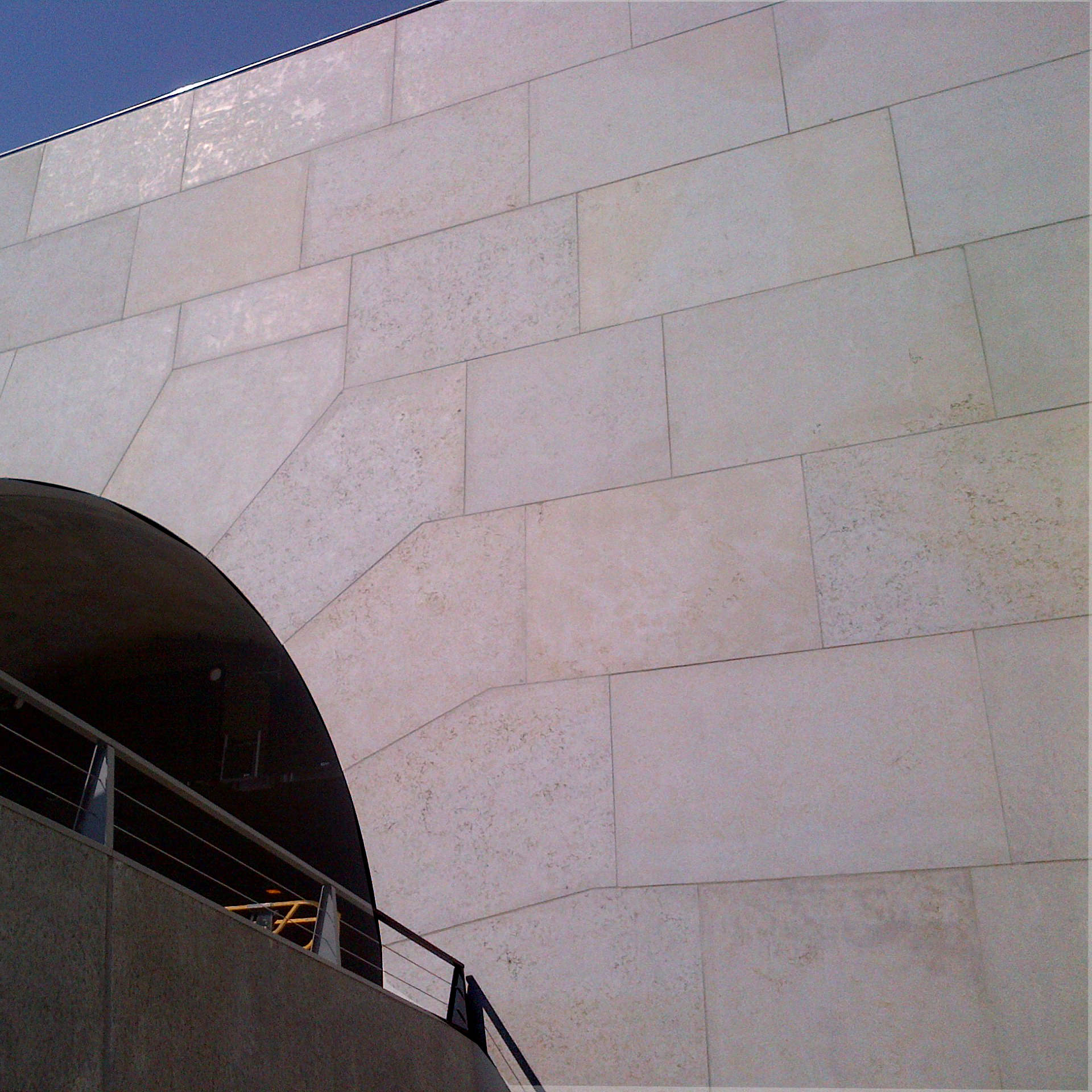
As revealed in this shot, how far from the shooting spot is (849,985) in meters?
6.79

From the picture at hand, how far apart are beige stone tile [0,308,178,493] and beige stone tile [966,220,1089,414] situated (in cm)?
716

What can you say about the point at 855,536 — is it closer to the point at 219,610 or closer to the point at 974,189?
the point at 974,189

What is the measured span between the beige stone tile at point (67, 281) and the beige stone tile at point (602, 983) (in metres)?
7.42

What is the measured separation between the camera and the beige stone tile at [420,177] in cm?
1039

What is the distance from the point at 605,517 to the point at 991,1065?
4263 mm

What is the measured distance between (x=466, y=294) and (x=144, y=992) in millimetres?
6781

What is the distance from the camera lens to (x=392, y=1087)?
244 inches

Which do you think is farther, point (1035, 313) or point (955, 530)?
point (1035, 313)

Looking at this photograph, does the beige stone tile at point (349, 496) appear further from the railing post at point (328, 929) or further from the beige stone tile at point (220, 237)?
the railing post at point (328, 929)

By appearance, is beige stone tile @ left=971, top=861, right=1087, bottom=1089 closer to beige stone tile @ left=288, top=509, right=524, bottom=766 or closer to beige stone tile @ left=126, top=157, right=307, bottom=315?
beige stone tile @ left=288, top=509, right=524, bottom=766

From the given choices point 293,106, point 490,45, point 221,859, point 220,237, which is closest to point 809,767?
point 490,45

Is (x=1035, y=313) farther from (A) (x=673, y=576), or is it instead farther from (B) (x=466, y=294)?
(B) (x=466, y=294)

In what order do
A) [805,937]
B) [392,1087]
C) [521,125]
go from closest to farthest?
[392,1087] → [805,937] → [521,125]

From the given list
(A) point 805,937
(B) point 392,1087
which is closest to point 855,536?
(A) point 805,937
